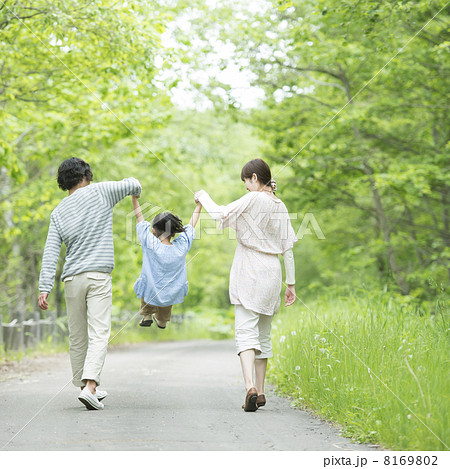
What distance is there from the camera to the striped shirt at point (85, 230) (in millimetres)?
5414

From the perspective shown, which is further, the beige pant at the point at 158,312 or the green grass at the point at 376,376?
the beige pant at the point at 158,312

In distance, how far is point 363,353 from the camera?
5086mm

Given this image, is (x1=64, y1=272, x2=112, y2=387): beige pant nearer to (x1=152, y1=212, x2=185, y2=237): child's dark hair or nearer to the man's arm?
the man's arm

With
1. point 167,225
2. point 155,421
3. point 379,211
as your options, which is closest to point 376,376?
point 155,421

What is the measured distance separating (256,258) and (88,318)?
1418 millimetres

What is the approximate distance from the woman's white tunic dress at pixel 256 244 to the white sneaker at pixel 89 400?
1.33m

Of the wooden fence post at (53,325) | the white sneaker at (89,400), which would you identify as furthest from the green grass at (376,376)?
the wooden fence post at (53,325)

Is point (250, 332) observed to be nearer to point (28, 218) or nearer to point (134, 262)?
point (28, 218)

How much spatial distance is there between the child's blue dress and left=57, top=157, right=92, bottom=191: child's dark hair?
828 millimetres

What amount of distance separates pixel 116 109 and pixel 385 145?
6.24 meters

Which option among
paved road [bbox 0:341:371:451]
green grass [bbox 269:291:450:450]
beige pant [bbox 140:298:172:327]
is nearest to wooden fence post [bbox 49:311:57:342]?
paved road [bbox 0:341:371:451]

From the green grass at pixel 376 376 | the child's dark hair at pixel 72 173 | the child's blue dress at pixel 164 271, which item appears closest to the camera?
the green grass at pixel 376 376

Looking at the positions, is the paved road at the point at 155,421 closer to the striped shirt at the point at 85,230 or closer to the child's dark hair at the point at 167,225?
the striped shirt at the point at 85,230
